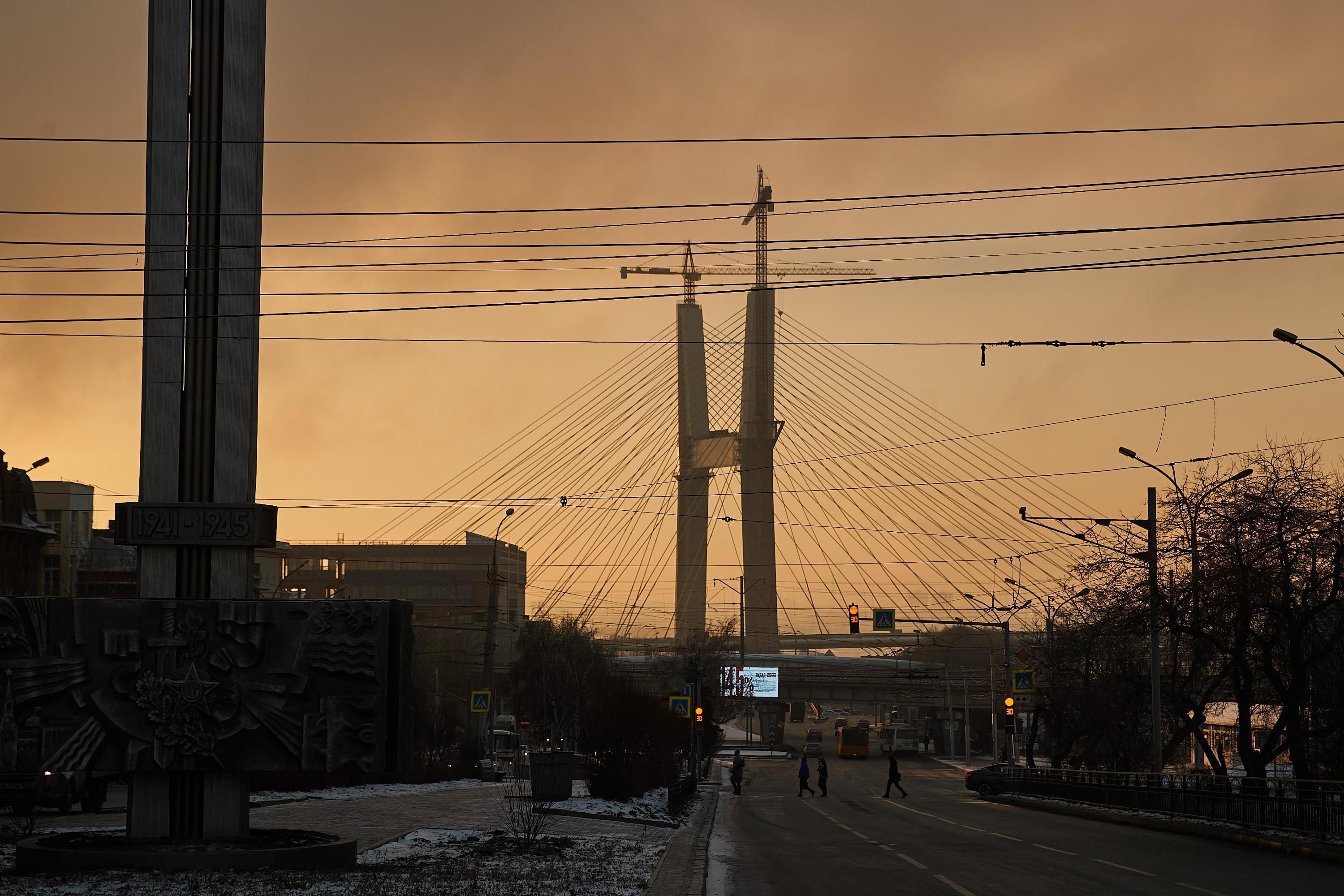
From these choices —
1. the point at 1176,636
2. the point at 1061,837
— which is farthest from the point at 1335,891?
the point at 1176,636

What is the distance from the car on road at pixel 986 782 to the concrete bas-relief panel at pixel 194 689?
129 feet

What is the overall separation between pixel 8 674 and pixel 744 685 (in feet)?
291

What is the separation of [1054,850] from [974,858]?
2.76 meters

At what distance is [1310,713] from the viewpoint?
39438 mm

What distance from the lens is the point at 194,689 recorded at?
1770 centimetres

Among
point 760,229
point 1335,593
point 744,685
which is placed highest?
point 760,229

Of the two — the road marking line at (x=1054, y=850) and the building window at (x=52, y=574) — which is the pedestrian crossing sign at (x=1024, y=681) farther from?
the building window at (x=52, y=574)

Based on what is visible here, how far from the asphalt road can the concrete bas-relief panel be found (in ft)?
18.2

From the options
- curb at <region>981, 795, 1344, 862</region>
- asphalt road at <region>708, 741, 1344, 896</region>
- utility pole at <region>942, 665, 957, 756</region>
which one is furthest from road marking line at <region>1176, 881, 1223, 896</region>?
utility pole at <region>942, 665, 957, 756</region>

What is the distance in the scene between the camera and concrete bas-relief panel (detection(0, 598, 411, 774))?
17391 mm

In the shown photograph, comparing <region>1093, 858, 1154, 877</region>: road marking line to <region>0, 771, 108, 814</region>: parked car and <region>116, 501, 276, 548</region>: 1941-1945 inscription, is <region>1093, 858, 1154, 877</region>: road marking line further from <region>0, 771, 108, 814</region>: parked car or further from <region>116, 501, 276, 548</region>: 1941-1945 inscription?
<region>0, 771, 108, 814</region>: parked car

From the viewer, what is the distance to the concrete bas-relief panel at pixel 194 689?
57.1 ft

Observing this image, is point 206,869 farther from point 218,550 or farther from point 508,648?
point 508,648

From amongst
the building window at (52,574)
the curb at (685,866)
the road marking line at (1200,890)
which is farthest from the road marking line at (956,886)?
the building window at (52,574)
